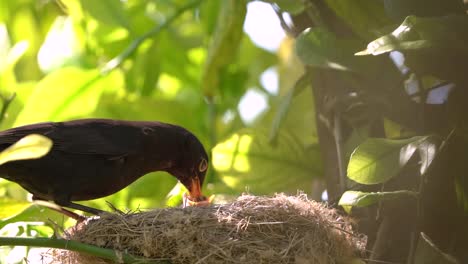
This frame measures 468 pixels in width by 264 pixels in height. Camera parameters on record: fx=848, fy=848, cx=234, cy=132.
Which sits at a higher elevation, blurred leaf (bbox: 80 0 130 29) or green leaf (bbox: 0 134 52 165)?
blurred leaf (bbox: 80 0 130 29)

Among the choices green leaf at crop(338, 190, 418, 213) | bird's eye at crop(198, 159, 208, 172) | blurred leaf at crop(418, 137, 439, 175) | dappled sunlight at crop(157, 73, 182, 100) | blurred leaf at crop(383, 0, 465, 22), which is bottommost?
green leaf at crop(338, 190, 418, 213)

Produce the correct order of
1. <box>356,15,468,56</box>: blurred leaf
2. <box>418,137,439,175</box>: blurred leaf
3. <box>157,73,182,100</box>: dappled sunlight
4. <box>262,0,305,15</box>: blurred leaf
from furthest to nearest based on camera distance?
<box>157,73,182,100</box>: dappled sunlight → <box>262,0,305,15</box>: blurred leaf → <box>418,137,439,175</box>: blurred leaf → <box>356,15,468,56</box>: blurred leaf

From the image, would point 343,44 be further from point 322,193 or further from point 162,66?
point 162,66

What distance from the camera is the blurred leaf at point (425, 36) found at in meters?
2.74

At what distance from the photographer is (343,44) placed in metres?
3.24

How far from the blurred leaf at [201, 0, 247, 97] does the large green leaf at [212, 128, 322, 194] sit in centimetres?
44

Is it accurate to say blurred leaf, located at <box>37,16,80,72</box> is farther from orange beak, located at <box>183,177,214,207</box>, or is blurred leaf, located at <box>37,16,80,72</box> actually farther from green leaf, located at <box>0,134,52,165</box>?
green leaf, located at <box>0,134,52,165</box>

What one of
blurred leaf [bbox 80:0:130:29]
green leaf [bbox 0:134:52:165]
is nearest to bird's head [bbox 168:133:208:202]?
blurred leaf [bbox 80:0:130:29]

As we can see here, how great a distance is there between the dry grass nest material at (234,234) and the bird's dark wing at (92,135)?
51 cm

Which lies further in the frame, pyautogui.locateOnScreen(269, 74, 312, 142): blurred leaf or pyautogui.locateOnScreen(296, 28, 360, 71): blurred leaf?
pyautogui.locateOnScreen(269, 74, 312, 142): blurred leaf

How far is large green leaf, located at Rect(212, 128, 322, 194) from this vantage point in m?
3.75

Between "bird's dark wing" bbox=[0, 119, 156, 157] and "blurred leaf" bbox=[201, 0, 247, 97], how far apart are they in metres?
0.48

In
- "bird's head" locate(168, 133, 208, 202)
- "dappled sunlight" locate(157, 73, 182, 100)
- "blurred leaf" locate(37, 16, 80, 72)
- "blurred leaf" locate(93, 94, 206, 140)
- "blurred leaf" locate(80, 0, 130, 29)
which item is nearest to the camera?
"bird's head" locate(168, 133, 208, 202)

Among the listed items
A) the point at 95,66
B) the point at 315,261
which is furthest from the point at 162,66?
the point at 315,261
